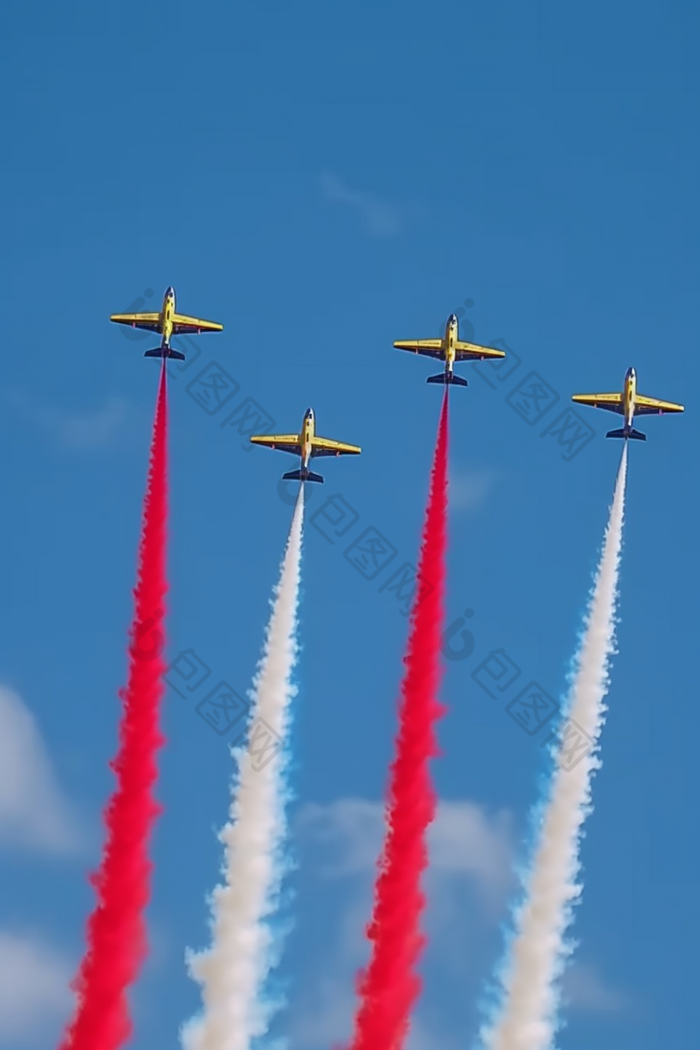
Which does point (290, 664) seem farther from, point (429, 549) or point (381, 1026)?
point (381, 1026)

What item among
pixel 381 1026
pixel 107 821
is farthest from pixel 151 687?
pixel 381 1026

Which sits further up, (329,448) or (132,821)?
(329,448)

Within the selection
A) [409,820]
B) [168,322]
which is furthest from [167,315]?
[409,820]

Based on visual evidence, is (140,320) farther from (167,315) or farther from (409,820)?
(409,820)

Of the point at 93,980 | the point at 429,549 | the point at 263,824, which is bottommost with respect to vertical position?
the point at 93,980

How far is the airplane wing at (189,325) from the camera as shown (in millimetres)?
154625

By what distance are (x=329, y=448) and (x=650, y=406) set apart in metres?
14.0

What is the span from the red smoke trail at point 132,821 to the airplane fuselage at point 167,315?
6038mm

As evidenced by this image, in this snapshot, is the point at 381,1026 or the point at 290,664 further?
the point at 290,664

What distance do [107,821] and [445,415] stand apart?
22.9 m

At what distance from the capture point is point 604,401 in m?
156

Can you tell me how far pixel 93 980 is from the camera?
13738 centimetres

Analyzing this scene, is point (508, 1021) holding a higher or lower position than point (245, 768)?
lower

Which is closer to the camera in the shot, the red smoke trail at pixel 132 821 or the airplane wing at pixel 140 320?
the red smoke trail at pixel 132 821
